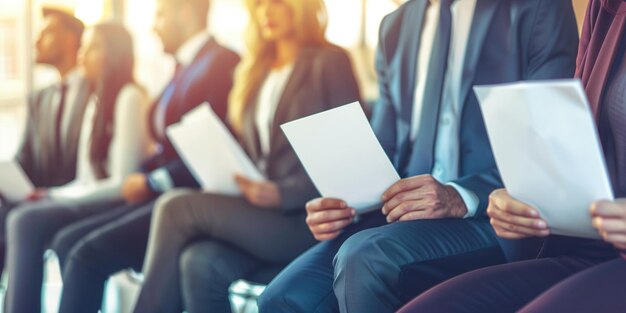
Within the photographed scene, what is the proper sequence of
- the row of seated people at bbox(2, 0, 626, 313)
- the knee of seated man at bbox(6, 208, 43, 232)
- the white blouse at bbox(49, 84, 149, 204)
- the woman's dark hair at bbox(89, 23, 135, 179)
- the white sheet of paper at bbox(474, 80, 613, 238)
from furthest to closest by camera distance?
the woman's dark hair at bbox(89, 23, 135, 179) → the white blouse at bbox(49, 84, 149, 204) → the knee of seated man at bbox(6, 208, 43, 232) → the row of seated people at bbox(2, 0, 626, 313) → the white sheet of paper at bbox(474, 80, 613, 238)

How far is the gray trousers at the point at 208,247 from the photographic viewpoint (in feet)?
6.97

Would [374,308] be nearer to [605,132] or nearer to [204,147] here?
[605,132]

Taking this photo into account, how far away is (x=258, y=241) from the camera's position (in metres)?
2.19

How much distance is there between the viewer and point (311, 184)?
7.56 ft

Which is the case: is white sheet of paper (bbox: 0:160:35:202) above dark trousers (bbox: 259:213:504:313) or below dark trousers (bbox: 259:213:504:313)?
below

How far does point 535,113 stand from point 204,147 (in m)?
1.19

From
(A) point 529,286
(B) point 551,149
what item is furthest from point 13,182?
(B) point 551,149

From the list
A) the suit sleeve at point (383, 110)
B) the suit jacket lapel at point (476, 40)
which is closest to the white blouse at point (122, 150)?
the suit sleeve at point (383, 110)

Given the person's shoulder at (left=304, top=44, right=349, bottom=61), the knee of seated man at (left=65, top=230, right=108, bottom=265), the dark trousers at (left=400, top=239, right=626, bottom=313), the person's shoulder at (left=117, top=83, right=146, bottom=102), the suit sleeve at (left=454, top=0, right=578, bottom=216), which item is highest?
the suit sleeve at (left=454, top=0, right=578, bottom=216)

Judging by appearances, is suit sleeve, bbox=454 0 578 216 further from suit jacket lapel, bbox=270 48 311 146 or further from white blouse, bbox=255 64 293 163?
white blouse, bbox=255 64 293 163

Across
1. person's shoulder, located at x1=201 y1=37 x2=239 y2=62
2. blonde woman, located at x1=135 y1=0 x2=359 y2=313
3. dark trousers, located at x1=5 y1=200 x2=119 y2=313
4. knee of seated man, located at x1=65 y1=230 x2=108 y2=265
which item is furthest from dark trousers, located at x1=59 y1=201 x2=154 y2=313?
person's shoulder, located at x1=201 y1=37 x2=239 y2=62

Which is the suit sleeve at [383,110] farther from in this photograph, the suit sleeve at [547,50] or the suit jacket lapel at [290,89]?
the suit jacket lapel at [290,89]

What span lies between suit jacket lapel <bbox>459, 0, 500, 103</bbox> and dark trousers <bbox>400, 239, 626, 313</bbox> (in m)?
0.43

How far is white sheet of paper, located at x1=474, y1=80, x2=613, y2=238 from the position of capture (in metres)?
1.20
